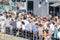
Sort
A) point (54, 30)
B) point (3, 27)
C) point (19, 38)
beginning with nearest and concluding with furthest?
1. point (54, 30)
2. point (19, 38)
3. point (3, 27)

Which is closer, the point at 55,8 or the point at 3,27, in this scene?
the point at 3,27

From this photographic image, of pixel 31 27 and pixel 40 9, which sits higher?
pixel 40 9

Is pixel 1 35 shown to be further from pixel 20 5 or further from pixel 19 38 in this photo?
pixel 20 5

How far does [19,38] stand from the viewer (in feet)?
48.6

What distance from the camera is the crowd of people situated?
1311 cm

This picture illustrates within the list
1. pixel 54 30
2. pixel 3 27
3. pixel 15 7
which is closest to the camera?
pixel 54 30

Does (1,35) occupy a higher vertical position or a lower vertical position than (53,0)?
lower

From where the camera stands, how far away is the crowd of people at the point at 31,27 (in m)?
13.1

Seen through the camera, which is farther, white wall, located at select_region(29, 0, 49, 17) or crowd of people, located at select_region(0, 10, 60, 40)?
white wall, located at select_region(29, 0, 49, 17)

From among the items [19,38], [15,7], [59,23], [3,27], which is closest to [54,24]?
[59,23]

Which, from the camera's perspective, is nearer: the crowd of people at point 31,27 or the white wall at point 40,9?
the crowd of people at point 31,27

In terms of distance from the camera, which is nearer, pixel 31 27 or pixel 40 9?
pixel 31 27

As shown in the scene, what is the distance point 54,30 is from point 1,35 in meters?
4.10

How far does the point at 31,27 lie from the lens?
1417 cm
